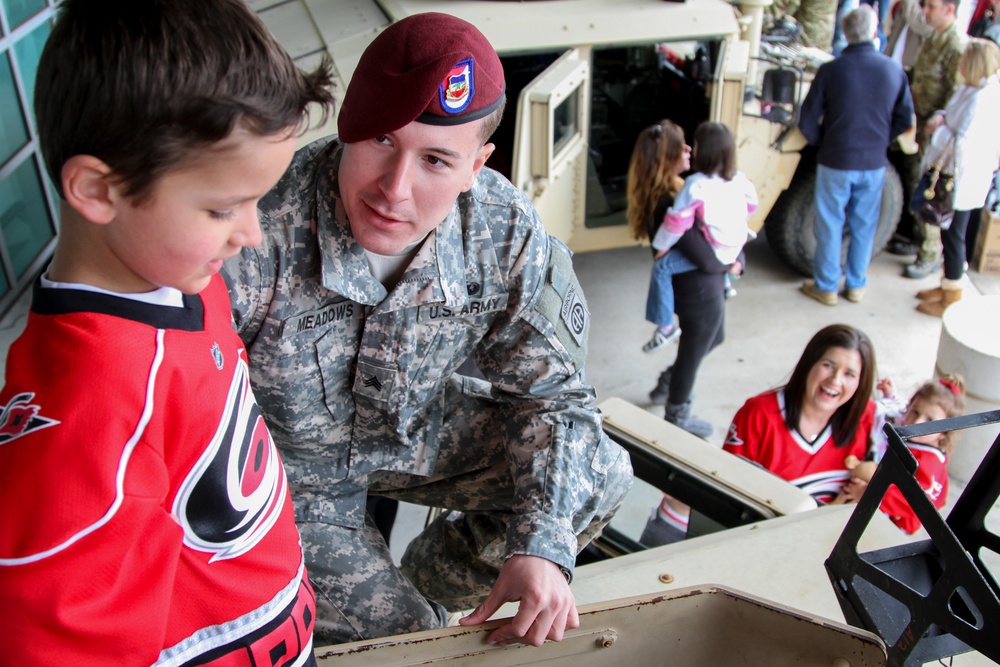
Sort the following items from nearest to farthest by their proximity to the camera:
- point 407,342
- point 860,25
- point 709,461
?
point 407,342 < point 709,461 < point 860,25

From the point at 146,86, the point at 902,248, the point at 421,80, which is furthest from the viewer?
the point at 902,248

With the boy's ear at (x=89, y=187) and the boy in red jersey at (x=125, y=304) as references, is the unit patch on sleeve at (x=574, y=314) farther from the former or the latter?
the boy's ear at (x=89, y=187)

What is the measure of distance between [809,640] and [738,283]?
154 inches

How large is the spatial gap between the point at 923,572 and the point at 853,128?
3.45 meters

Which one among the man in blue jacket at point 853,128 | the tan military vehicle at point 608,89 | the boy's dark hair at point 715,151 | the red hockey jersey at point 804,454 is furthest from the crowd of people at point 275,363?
the man in blue jacket at point 853,128

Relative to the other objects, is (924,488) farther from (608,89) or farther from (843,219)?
(608,89)

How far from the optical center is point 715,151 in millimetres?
3568

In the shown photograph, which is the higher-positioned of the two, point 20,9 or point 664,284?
point 20,9

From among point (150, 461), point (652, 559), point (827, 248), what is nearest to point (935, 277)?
point (827, 248)

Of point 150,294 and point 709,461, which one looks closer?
point 150,294

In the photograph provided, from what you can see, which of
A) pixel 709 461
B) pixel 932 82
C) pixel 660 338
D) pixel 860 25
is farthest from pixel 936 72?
pixel 709 461

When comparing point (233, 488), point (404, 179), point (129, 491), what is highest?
point (404, 179)

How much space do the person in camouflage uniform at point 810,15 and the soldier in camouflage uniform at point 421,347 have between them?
20.9 ft

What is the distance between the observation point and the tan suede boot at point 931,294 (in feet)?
15.6
